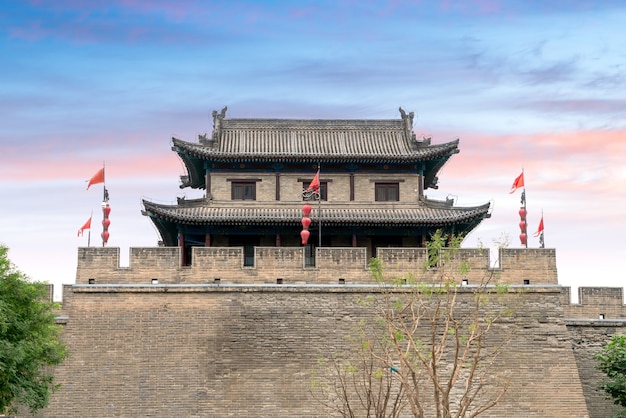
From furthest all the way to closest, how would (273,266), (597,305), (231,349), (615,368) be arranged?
Result: (597,305) < (273,266) < (231,349) < (615,368)

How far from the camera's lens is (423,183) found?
94.5ft

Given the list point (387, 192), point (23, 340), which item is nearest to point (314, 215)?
point (387, 192)

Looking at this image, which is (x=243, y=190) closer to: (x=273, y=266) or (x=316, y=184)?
(x=316, y=184)

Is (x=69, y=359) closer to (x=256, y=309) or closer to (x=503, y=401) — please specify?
(x=256, y=309)

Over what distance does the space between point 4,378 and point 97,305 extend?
16.1 ft

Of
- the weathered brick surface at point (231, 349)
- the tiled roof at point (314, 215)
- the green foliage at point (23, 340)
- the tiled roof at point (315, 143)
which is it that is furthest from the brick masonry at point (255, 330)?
the tiled roof at point (315, 143)

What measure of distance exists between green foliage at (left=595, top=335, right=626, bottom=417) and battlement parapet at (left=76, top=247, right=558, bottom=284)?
7.02ft

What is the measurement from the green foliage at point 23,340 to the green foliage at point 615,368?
11.2 meters

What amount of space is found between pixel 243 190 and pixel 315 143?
2.57 meters

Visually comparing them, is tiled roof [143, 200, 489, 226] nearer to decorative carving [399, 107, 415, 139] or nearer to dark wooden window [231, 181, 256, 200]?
dark wooden window [231, 181, 256, 200]

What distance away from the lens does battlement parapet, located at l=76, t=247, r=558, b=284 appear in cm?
2230

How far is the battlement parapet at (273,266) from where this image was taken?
878 inches

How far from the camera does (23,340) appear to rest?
17688 mm

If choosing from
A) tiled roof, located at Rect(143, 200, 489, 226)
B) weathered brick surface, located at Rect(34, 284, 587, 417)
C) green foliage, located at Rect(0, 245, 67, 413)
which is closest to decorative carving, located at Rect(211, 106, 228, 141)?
tiled roof, located at Rect(143, 200, 489, 226)
